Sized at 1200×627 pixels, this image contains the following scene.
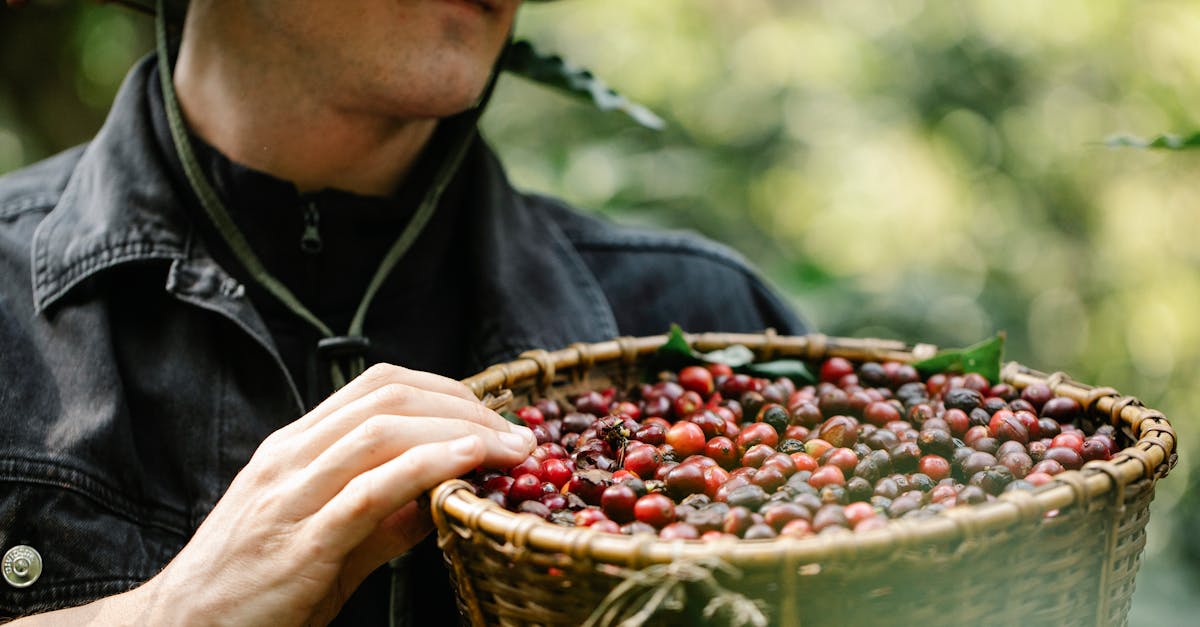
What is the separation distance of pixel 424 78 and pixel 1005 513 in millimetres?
1107

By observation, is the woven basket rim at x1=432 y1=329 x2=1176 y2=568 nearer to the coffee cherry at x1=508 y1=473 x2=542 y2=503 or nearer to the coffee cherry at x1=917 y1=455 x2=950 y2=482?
the coffee cherry at x1=508 y1=473 x2=542 y2=503

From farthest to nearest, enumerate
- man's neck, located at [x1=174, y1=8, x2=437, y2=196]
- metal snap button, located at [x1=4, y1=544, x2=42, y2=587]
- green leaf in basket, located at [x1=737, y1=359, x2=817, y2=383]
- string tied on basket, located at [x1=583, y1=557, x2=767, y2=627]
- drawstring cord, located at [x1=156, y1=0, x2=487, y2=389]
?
man's neck, located at [x1=174, y1=8, x2=437, y2=196] → drawstring cord, located at [x1=156, y1=0, x2=487, y2=389] → green leaf in basket, located at [x1=737, y1=359, x2=817, y2=383] → metal snap button, located at [x1=4, y1=544, x2=42, y2=587] → string tied on basket, located at [x1=583, y1=557, x2=767, y2=627]

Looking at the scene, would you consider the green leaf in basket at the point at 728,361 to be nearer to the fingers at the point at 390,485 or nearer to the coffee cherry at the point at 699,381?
the coffee cherry at the point at 699,381

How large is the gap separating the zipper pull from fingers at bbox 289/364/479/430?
58cm

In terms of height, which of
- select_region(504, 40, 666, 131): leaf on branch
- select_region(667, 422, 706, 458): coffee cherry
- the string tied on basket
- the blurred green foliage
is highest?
the string tied on basket

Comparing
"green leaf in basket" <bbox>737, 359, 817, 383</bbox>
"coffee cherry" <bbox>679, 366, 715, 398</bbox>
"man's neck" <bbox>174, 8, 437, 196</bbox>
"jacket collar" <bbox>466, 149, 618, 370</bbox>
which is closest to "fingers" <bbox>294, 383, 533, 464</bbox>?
"coffee cherry" <bbox>679, 366, 715, 398</bbox>

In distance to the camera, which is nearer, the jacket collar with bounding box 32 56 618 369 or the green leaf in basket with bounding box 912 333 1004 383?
the green leaf in basket with bounding box 912 333 1004 383

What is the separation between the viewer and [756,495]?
934 millimetres

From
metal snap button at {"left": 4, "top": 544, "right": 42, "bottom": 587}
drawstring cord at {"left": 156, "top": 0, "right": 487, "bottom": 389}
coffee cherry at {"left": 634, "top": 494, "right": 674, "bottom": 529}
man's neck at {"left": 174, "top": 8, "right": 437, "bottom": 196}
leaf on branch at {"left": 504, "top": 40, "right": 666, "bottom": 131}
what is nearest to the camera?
coffee cherry at {"left": 634, "top": 494, "right": 674, "bottom": 529}

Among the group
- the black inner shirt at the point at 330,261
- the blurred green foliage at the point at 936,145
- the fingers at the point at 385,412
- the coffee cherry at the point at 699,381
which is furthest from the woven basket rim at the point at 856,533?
the blurred green foliage at the point at 936,145

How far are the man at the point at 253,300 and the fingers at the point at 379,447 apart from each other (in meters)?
0.03

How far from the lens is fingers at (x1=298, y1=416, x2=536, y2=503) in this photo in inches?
39.6

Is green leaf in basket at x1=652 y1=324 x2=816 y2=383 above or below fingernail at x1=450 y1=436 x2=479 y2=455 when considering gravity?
below

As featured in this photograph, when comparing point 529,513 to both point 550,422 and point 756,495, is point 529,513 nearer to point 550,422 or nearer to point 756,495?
point 756,495
